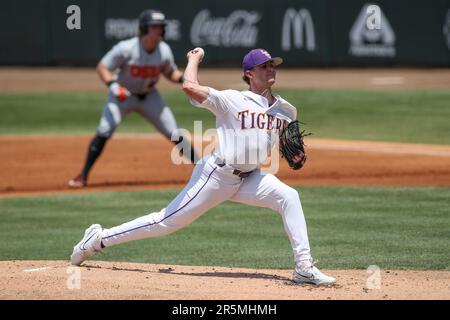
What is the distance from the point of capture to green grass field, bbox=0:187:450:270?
340 inches

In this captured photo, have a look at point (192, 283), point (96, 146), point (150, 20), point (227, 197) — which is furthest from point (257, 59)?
point (96, 146)

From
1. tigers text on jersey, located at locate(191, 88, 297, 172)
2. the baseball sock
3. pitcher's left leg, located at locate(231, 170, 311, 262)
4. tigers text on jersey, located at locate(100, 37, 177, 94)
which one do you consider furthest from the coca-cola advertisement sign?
pitcher's left leg, located at locate(231, 170, 311, 262)

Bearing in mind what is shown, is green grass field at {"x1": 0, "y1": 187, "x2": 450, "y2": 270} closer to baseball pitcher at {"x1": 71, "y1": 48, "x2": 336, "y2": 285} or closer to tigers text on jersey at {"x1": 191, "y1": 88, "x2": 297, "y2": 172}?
baseball pitcher at {"x1": 71, "y1": 48, "x2": 336, "y2": 285}

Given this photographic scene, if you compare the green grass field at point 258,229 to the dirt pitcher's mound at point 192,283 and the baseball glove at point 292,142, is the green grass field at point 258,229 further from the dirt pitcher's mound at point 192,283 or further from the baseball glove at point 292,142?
the baseball glove at point 292,142

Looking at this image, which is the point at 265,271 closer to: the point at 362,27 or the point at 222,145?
the point at 222,145

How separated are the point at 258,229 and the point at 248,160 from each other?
3387 mm

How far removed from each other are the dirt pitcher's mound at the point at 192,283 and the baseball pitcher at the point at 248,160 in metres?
0.32

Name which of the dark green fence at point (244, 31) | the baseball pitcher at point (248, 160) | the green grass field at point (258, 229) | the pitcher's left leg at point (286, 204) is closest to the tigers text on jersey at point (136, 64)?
the green grass field at point (258, 229)

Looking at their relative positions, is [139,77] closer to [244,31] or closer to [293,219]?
[293,219]

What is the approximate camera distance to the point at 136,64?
41.1 ft

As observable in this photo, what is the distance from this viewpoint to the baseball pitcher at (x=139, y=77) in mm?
12430

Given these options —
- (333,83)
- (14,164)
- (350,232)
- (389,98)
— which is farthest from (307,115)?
(350,232)

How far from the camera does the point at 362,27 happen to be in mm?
26438

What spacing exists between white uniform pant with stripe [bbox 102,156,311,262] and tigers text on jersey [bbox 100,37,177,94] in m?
5.61
